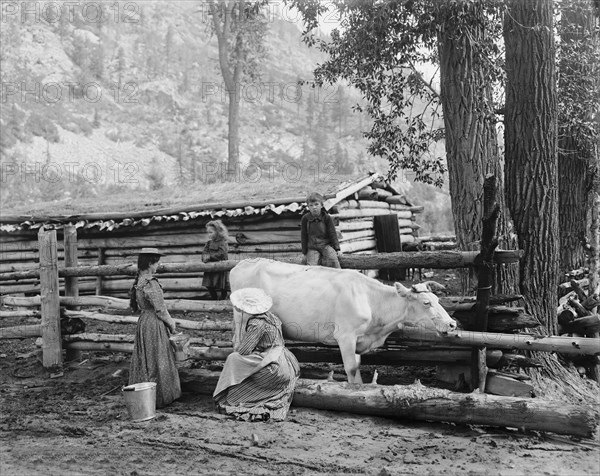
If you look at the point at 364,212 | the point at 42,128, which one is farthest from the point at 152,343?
the point at 42,128

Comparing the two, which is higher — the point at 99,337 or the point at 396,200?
the point at 396,200

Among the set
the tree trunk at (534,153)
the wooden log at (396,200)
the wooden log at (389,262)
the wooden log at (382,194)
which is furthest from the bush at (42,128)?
the tree trunk at (534,153)

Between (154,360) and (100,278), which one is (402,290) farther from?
(100,278)

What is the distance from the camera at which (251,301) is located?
654 cm

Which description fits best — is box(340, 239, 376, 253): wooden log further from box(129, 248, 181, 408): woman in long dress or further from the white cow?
box(129, 248, 181, 408): woman in long dress

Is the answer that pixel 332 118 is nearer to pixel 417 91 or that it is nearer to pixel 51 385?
pixel 417 91

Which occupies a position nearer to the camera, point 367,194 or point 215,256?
point 215,256

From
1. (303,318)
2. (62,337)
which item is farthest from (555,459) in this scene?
(62,337)

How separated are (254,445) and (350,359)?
1.70 metres

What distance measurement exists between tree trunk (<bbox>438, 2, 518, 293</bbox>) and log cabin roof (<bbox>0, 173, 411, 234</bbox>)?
5.96 metres

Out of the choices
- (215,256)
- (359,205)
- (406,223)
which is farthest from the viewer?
(406,223)

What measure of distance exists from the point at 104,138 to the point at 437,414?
4389cm

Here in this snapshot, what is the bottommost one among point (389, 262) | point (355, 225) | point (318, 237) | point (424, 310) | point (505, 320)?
point (505, 320)

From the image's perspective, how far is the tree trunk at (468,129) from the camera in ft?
26.0
